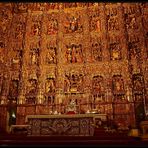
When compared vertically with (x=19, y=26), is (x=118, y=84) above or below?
below

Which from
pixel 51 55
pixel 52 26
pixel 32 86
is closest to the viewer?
pixel 32 86

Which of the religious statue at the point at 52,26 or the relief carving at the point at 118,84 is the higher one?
the religious statue at the point at 52,26

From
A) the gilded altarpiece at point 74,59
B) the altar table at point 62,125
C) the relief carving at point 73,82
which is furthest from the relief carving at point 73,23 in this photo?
the altar table at point 62,125

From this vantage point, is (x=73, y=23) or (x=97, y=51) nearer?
(x=97, y=51)

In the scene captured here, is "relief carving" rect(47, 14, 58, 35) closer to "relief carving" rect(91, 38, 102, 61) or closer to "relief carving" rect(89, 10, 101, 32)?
"relief carving" rect(89, 10, 101, 32)

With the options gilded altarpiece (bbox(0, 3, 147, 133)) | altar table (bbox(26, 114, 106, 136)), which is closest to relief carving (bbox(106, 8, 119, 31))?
gilded altarpiece (bbox(0, 3, 147, 133))

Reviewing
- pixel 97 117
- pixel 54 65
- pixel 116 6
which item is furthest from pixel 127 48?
pixel 97 117

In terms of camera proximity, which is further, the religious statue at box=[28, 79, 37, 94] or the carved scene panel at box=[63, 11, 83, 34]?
the carved scene panel at box=[63, 11, 83, 34]

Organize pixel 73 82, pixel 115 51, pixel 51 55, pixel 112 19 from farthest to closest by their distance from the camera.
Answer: pixel 112 19 → pixel 51 55 → pixel 115 51 → pixel 73 82

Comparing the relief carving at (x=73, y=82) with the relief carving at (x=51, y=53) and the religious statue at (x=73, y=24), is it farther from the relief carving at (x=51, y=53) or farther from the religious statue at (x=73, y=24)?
the religious statue at (x=73, y=24)

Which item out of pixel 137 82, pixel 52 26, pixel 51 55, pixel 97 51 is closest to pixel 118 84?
pixel 137 82

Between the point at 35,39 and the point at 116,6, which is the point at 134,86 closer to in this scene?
the point at 116,6

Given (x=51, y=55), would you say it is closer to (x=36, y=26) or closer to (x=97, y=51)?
(x=36, y=26)

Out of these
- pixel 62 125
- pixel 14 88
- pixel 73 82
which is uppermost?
pixel 73 82
